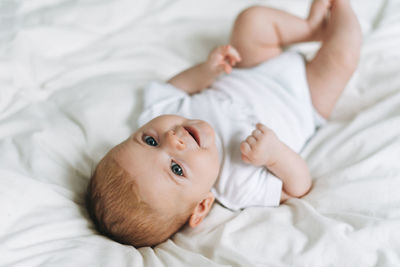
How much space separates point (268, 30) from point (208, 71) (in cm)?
26

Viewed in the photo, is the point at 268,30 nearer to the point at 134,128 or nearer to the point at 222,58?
the point at 222,58

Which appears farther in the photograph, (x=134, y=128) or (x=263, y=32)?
(x=263, y=32)

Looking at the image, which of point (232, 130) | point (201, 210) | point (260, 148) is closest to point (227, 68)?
point (232, 130)

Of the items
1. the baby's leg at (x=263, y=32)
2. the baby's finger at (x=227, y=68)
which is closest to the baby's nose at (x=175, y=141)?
the baby's finger at (x=227, y=68)

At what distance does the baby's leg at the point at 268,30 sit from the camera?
1298 mm

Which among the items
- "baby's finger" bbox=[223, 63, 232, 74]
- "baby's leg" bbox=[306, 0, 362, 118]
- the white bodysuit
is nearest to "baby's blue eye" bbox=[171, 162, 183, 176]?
the white bodysuit

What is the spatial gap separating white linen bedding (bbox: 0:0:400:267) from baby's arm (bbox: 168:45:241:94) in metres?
0.13

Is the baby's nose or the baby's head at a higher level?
the baby's nose

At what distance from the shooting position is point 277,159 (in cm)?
101

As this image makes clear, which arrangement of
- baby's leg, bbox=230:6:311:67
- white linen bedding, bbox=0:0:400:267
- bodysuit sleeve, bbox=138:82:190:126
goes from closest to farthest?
white linen bedding, bbox=0:0:400:267 → bodysuit sleeve, bbox=138:82:190:126 → baby's leg, bbox=230:6:311:67

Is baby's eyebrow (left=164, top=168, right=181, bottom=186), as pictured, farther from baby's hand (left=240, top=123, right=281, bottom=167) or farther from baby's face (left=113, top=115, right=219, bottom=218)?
baby's hand (left=240, top=123, right=281, bottom=167)

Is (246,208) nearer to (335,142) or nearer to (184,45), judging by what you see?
(335,142)

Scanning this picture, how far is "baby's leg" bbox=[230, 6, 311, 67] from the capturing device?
130 cm

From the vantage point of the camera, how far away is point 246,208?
1.01m
